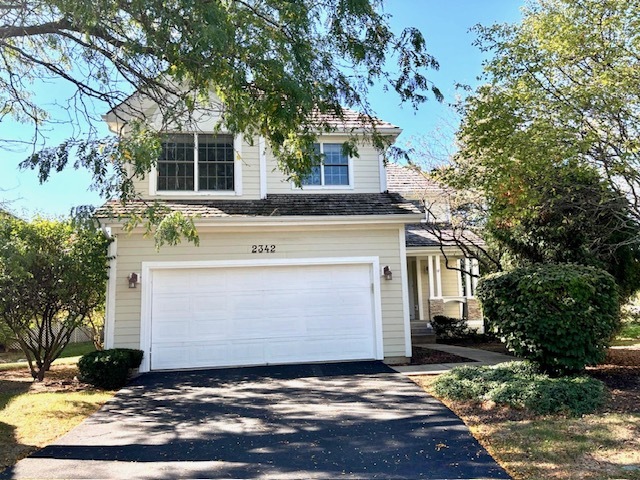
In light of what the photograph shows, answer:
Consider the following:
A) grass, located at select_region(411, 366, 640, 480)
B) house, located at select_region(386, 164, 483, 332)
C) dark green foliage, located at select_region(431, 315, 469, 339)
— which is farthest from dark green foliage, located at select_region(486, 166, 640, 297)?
dark green foliage, located at select_region(431, 315, 469, 339)

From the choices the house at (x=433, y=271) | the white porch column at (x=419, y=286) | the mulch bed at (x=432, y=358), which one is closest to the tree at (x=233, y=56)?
the mulch bed at (x=432, y=358)

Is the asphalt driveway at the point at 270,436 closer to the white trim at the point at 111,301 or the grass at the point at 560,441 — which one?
the grass at the point at 560,441

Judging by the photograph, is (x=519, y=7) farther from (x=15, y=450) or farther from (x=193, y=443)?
(x=15, y=450)

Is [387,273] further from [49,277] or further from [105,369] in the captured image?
[49,277]

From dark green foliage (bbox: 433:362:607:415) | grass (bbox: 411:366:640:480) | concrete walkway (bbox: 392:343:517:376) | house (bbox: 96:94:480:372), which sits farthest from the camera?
house (bbox: 96:94:480:372)

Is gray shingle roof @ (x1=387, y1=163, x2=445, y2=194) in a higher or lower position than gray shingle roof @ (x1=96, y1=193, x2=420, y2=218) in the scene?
higher

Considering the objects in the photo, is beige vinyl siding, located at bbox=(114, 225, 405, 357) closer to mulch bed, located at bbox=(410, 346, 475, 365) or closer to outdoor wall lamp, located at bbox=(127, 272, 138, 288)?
outdoor wall lamp, located at bbox=(127, 272, 138, 288)

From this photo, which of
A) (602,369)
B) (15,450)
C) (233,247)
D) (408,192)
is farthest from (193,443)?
(408,192)

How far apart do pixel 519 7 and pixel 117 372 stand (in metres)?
10.9

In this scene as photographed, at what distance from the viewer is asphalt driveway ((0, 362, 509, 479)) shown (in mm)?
5074

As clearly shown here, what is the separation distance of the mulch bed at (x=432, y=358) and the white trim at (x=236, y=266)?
1.02 meters

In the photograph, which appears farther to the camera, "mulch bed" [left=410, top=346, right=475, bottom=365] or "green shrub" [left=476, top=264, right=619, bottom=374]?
"mulch bed" [left=410, top=346, right=475, bottom=365]

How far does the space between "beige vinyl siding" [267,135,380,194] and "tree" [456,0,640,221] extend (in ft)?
11.2

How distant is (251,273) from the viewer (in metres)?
11.5
